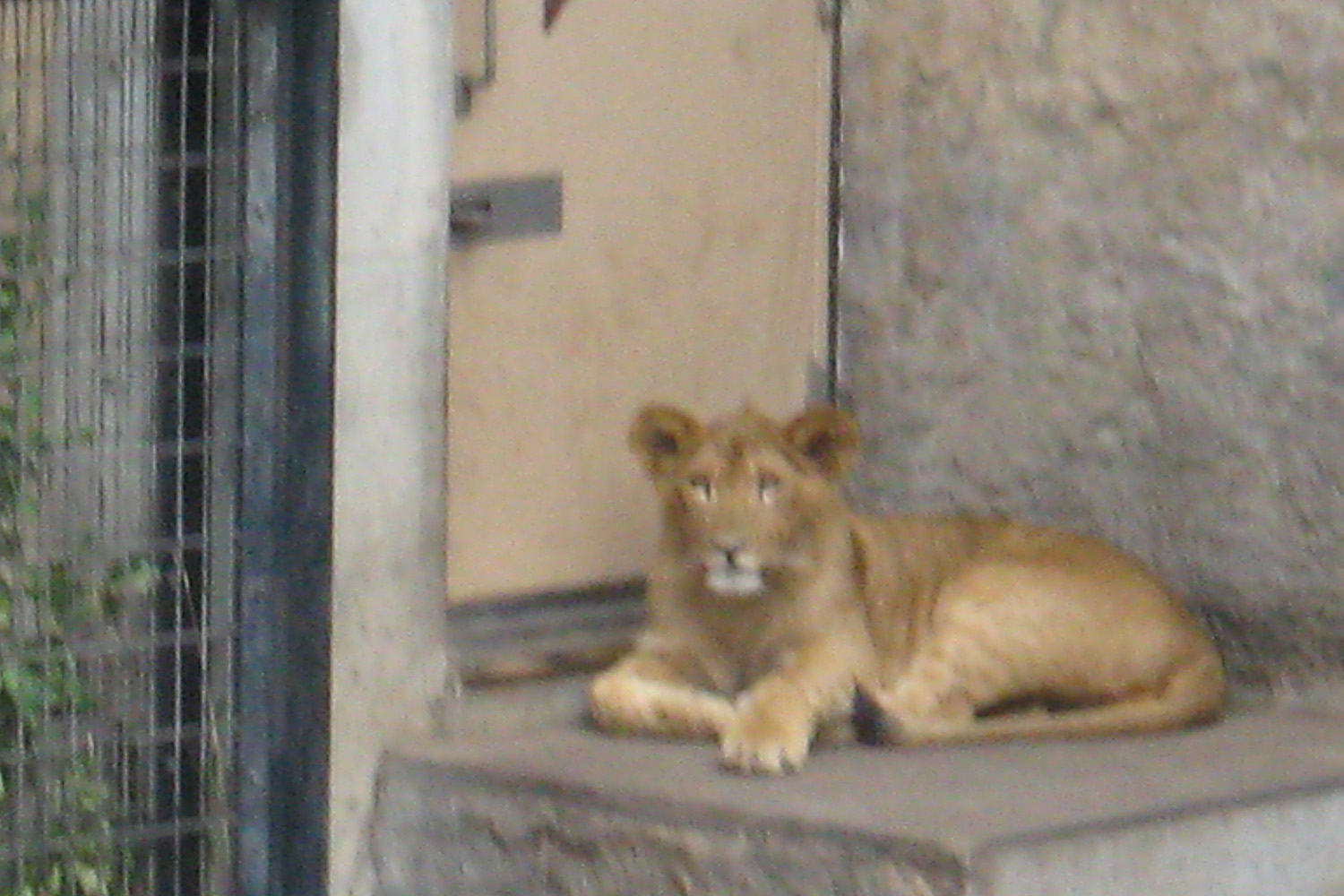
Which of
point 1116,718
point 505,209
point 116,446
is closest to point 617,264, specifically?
point 505,209

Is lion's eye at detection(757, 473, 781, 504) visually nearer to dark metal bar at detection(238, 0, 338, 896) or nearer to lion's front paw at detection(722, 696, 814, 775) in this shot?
lion's front paw at detection(722, 696, 814, 775)

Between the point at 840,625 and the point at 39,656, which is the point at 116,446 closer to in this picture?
the point at 39,656

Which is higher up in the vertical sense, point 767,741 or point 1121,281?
point 1121,281

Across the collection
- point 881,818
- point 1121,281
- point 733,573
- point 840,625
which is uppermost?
point 1121,281

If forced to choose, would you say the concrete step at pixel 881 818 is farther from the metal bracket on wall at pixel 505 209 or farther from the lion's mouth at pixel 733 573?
the metal bracket on wall at pixel 505 209

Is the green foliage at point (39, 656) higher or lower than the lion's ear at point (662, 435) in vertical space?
lower

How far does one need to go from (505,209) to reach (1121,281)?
116 centimetres

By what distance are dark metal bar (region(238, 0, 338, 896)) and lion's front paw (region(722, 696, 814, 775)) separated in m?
0.71

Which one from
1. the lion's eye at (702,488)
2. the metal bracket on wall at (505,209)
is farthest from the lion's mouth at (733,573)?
the metal bracket on wall at (505,209)

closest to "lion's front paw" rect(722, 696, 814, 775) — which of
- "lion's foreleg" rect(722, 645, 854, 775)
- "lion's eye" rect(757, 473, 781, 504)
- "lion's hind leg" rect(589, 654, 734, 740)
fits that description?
"lion's foreleg" rect(722, 645, 854, 775)

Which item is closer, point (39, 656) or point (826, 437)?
point (39, 656)

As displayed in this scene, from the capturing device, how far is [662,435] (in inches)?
178

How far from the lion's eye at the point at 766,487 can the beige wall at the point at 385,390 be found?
1.86ft

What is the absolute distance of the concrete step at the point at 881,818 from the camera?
3.81 metres
